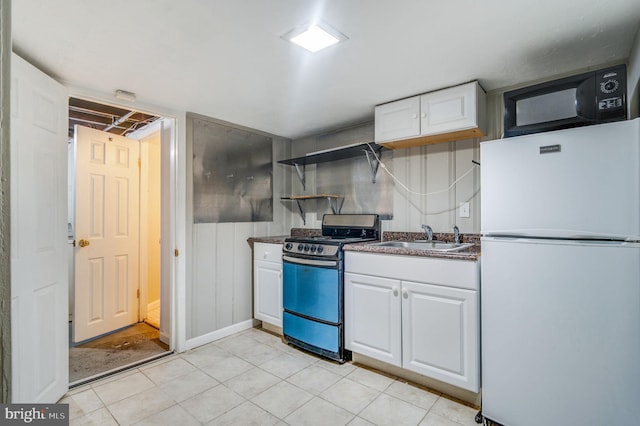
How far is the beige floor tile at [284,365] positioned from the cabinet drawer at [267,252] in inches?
33.3

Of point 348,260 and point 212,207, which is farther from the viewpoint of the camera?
point 212,207

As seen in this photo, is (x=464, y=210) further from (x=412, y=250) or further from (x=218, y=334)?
(x=218, y=334)

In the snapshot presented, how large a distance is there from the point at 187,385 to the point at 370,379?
1283mm

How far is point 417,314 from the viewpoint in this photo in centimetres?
208

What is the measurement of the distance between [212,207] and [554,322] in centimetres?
267

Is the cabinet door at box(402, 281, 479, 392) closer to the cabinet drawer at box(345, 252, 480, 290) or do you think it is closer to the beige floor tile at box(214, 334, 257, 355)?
the cabinet drawer at box(345, 252, 480, 290)

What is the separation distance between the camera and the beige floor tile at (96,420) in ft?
5.91

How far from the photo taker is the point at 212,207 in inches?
119

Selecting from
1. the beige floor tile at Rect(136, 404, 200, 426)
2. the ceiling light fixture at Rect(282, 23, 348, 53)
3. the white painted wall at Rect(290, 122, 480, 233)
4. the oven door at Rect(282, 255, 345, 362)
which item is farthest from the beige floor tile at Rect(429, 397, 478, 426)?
the ceiling light fixture at Rect(282, 23, 348, 53)

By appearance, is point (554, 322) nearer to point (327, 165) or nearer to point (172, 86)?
point (327, 165)

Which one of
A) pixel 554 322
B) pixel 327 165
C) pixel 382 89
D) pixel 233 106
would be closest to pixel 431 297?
pixel 554 322

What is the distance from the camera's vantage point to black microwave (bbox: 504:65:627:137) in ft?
4.92

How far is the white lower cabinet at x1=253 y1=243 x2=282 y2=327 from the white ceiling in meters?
1.44

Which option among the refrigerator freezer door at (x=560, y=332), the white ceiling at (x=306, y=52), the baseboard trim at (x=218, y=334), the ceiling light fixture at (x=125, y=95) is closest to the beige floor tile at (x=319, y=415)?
the refrigerator freezer door at (x=560, y=332)
